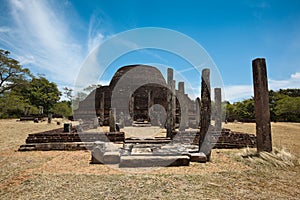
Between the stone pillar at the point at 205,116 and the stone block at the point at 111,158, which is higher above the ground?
the stone pillar at the point at 205,116

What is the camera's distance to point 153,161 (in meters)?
4.63

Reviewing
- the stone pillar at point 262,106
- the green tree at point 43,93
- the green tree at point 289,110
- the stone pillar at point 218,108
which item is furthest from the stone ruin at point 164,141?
the green tree at point 43,93

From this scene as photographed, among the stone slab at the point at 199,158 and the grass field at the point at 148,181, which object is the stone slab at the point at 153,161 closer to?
the grass field at the point at 148,181

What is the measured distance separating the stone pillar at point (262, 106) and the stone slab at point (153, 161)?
104 inches

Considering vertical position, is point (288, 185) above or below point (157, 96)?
below

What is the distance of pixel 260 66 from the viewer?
6039 millimetres

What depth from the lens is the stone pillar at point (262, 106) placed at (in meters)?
5.68

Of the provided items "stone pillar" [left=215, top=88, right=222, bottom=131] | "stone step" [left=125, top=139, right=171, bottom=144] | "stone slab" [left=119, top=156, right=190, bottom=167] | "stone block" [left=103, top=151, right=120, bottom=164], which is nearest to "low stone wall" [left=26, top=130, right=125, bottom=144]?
"stone step" [left=125, top=139, right=171, bottom=144]

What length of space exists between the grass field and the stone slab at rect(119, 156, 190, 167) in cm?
22

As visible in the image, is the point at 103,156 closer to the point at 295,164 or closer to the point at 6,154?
the point at 6,154

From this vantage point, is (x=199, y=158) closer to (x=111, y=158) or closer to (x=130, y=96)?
(x=111, y=158)

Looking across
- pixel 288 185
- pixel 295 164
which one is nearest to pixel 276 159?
pixel 295 164

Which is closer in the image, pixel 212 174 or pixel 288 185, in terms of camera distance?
pixel 288 185

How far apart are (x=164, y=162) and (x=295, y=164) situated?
3.25 meters
